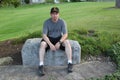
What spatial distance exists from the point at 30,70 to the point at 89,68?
1.36 meters

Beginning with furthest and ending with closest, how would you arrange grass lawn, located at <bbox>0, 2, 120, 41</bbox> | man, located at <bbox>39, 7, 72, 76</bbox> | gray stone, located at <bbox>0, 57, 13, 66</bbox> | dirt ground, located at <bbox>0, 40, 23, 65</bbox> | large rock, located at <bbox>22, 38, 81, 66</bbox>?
1. grass lawn, located at <bbox>0, 2, 120, 41</bbox>
2. dirt ground, located at <bbox>0, 40, 23, 65</bbox>
3. gray stone, located at <bbox>0, 57, 13, 66</bbox>
4. large rock, located at <bbox>22, 38, 81, 66</bbox>
5. man, located at <bbox>39, 7, 72, 76</bbox>

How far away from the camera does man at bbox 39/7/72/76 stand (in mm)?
8922

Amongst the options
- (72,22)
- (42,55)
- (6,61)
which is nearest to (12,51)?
(6,61)

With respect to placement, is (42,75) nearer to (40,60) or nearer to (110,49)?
(40,60)

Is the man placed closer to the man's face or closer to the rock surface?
the man's face

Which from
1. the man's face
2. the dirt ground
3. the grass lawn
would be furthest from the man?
the grass lawn

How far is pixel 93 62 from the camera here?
9.47 meters

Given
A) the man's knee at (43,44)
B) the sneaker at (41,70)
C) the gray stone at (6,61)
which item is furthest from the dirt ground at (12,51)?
the sneaker at (41,70)

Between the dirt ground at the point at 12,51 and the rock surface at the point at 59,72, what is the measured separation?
0.78m

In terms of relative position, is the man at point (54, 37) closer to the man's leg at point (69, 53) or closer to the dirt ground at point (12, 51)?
the man's leg at point (69, 53)

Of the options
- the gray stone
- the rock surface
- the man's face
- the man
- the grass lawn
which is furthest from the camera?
the grass lawn

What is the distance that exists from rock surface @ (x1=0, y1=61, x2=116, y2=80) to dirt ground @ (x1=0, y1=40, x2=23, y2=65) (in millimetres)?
783

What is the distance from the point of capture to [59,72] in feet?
28.7

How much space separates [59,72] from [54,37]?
0.97 metres
